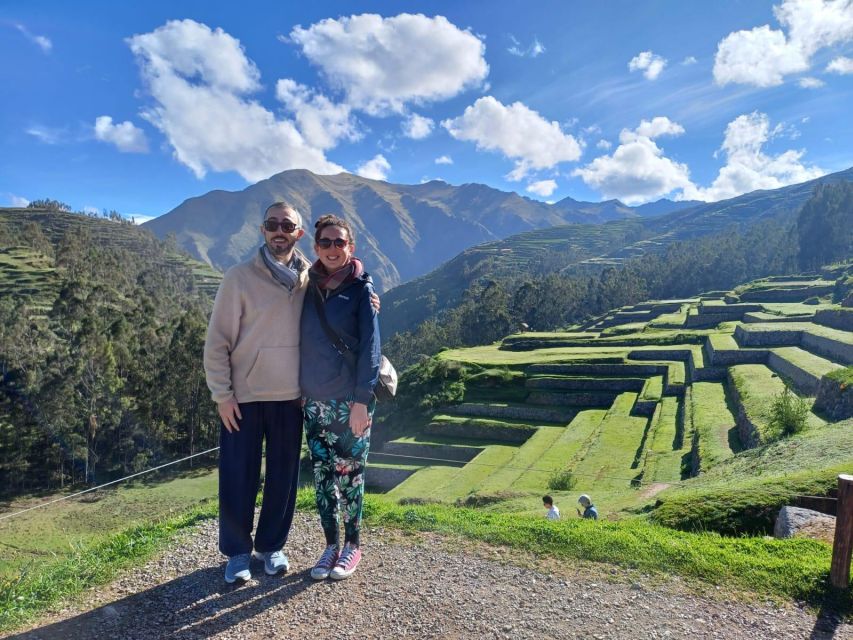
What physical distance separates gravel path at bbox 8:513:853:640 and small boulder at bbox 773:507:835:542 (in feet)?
6.35

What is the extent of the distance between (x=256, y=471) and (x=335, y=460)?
669 mm

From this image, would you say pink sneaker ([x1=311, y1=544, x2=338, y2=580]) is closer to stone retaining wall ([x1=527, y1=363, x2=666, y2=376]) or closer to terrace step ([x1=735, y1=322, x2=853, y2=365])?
terrace step ([x1=735, y1=322, x2=853, y2=365])

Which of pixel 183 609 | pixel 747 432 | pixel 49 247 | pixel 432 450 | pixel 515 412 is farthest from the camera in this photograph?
pixel 49 247

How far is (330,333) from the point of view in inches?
158

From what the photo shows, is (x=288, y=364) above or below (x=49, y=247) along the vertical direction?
below

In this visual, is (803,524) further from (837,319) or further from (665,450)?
(837,319)

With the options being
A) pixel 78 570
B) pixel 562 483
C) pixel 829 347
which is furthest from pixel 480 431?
pixel 78 570

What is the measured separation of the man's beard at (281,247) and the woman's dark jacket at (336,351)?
345mm

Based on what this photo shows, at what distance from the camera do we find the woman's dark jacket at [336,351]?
4031 millimetres

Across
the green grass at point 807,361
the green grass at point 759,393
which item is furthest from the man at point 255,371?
the green grass at point 807,361

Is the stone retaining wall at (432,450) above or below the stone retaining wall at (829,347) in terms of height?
below

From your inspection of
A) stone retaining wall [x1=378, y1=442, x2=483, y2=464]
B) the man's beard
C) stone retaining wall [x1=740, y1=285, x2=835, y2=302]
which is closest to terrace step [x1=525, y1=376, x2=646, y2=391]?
stone retaining wall [x1=378, y1=442, x2=483, y2=464]

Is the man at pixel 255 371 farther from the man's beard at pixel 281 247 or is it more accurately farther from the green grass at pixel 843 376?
the green grass at pixel 843 376

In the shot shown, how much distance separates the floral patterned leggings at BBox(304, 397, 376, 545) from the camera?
4.12m
